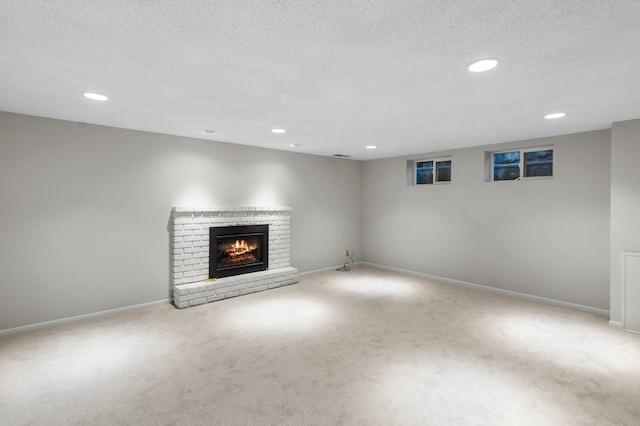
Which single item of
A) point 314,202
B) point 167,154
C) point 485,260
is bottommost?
point 485,260

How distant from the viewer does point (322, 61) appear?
2.05m

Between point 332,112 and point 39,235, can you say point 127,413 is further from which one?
point 332,112

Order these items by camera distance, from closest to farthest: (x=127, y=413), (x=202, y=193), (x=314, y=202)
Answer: (x=127, y=413) → (x=202, y=193) → (x=314, y=202)

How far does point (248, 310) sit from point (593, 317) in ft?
14.7

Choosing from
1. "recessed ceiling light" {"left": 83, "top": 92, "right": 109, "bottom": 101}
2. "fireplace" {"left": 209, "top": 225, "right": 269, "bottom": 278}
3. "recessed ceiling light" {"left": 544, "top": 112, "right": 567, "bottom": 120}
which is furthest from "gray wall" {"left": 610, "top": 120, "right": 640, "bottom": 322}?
"recessed ceiling light" {"left": 83, "top": 92, "right": 109, "bottom": 101}

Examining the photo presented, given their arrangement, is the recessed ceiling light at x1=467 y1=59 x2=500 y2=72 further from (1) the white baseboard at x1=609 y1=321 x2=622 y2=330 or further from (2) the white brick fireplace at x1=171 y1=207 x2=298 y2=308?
(2) the white brick fireplace at x1=171 y1=207 x2=298 y2=308

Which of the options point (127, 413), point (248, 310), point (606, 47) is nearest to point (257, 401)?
point (127, 413)

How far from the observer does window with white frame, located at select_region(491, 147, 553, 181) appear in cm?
467

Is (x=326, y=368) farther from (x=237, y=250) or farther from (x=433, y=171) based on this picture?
(x=433, y=171)

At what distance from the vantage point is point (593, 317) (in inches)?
157

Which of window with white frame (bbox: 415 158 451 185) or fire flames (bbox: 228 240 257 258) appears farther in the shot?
window with white frame (bbox: 415 158 451 185)

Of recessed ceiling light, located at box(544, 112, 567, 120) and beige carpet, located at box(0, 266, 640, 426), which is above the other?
recessed ceiling light, located at box(544, 112, 567, 120)

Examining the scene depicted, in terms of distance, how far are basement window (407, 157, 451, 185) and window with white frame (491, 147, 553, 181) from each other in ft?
2.70

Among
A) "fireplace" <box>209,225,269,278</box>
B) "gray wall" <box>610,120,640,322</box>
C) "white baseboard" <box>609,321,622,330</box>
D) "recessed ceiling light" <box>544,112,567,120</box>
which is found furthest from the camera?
"fireplace" <box>209,225,269,278</box>
